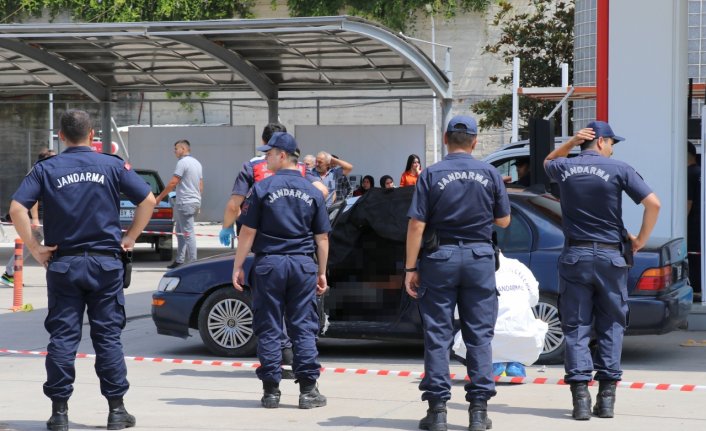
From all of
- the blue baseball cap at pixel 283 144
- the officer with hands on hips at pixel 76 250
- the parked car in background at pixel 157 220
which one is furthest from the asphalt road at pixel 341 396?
the parked car in background at pixel 157 220

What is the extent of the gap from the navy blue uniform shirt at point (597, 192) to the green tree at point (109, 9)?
3069cm

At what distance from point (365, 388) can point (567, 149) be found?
2.25m

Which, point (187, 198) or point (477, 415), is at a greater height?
point (187, 198)

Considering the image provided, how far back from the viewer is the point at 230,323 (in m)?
10.2

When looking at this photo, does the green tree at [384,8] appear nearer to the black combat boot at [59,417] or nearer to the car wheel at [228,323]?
the car wheel at [228,323]

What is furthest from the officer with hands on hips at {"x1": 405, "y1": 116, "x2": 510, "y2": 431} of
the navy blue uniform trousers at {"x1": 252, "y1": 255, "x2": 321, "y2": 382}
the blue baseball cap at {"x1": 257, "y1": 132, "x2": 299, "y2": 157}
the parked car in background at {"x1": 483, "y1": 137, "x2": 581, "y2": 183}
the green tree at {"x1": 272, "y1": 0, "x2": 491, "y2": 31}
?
the green tree at {"x1": 272, "y1": 0, "x2": 491, "y2": 31}

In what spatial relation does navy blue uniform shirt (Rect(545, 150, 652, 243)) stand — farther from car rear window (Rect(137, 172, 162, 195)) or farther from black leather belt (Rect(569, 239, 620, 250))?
car rear window (Rect(137, 172, 162, 195))

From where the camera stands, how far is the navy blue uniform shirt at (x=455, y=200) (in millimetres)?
7039

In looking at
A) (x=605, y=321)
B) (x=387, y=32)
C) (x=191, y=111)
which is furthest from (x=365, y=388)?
(x=191, y=111)

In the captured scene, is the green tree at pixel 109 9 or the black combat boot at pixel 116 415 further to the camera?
the green tree at pixel 109 9

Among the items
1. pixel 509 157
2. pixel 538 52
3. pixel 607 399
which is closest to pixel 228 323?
pixel 607 399

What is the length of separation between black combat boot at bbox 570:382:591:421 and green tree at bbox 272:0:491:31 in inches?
1178

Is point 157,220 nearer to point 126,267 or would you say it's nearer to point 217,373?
point 217,373

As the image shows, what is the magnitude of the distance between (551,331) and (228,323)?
2641mm
